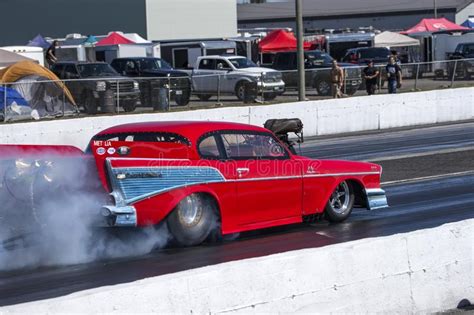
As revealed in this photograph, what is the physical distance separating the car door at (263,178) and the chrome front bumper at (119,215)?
138 centimetres

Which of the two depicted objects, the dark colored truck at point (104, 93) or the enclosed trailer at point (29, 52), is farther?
the enclosed trailer at point (29, 52)

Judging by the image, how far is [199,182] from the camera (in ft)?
34.1

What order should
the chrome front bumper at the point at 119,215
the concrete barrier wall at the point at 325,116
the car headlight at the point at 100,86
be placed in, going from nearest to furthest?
the chrome front bumper at the point at 119,215 → the concrete barrier wall at the point at 325,116 → the car headlight at the point at 100,86

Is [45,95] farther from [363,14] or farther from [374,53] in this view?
[363,14]

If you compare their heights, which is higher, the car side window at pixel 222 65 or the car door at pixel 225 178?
the car side window at pixel 222 65

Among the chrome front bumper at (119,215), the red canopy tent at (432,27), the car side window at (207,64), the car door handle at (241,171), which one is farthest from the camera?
the red canopy tent at (432,27)

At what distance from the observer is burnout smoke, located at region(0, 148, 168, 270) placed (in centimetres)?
972

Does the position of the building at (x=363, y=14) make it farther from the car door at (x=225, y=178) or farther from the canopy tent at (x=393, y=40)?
the car door at (x=225, y=178)

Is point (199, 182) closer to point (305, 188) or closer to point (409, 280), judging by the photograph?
point (305, 188)

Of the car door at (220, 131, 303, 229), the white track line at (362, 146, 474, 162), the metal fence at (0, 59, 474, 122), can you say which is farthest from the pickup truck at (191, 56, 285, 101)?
the car door at (220, 131, 303, 229)

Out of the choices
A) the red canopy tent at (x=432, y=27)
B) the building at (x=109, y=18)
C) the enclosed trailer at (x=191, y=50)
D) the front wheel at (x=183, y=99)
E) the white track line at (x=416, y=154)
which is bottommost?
the white track line at (x=416, y=154)

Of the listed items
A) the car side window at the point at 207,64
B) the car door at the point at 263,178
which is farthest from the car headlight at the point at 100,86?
the car door at the point at 263,178

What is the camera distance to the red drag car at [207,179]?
10.1 m

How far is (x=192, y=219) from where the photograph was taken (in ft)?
34.3
